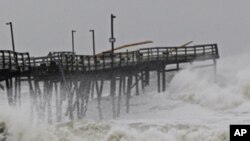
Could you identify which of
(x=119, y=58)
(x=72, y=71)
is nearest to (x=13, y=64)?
(x=72, y=71)

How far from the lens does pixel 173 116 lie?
32375mm

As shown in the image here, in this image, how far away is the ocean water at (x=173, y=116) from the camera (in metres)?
25.5

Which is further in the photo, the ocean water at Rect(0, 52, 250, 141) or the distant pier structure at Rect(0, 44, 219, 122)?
the distant pier structure at Rect(0, 44, 219, 122)

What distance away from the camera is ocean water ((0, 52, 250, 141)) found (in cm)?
2553

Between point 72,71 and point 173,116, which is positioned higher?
point 72,71

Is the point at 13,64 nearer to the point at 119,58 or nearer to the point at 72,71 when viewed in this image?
the point at 72,71

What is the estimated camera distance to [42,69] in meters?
33.1

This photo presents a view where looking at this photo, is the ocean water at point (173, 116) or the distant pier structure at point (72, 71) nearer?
the ocean water at point (173, 116)

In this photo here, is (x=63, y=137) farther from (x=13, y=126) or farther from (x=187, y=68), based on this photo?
(x=187, y=68)

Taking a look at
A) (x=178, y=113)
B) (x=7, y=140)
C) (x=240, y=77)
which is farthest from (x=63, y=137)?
(x=240, y=77)

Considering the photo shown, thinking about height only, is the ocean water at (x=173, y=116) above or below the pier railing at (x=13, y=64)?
below

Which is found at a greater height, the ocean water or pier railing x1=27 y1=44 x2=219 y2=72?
pier railing x1=27 y1=44 x2=219 y2=72

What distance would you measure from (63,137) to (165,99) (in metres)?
15.2

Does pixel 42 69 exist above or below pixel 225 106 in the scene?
above
